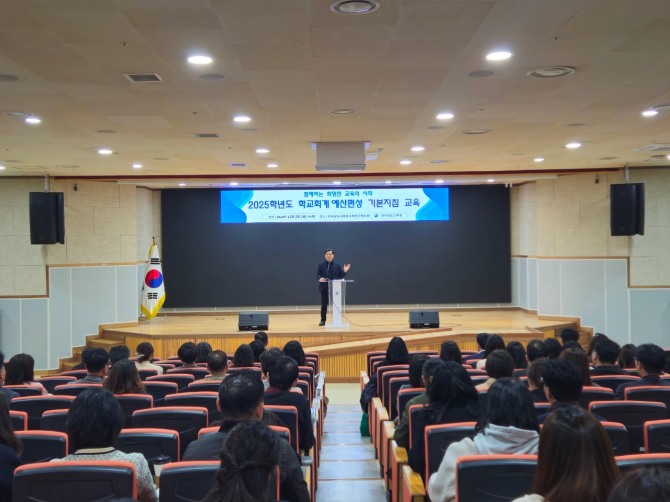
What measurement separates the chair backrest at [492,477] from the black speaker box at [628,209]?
36.7 ft

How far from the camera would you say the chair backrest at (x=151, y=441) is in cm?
337

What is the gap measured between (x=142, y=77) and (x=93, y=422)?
4121 millimetres

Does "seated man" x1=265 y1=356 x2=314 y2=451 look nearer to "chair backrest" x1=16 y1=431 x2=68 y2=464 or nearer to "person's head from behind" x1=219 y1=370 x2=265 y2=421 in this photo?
"person's head from behind" x1=219 y1=370 x2=265 y2=421

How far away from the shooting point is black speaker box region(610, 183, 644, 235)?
12.6 m

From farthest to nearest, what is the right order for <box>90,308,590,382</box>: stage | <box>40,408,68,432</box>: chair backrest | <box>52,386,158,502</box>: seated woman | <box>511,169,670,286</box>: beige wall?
1. <box>511,169,670,286</box>: beige wall
2. <box>90,308,590,382</box>: stage
3. <box>40,408,68,432</box>: chair backrest
4. <box>52,386,158,502</box>: seated woman

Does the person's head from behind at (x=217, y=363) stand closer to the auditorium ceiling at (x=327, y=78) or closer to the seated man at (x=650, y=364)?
the auditorium ceiling at (x=327, y=78)

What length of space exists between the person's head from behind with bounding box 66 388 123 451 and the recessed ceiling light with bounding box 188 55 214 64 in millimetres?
3422

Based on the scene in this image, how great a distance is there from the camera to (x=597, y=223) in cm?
1383

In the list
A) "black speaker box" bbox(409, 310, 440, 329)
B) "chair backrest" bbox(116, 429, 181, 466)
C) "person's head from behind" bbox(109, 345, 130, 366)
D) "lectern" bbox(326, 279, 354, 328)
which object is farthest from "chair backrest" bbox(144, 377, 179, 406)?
"black speaker box" bbox(409, 310, 440, 329)

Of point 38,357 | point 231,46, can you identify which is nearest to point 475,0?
point 231,46

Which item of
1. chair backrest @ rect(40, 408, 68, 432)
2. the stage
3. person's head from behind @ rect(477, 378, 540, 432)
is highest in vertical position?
person's head from behind @ rect(477, 378, 540, 432)

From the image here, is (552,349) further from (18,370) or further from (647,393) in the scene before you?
(18,370)

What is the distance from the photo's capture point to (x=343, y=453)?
6660 millimetres

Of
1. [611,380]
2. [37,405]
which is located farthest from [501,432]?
[37,405]
